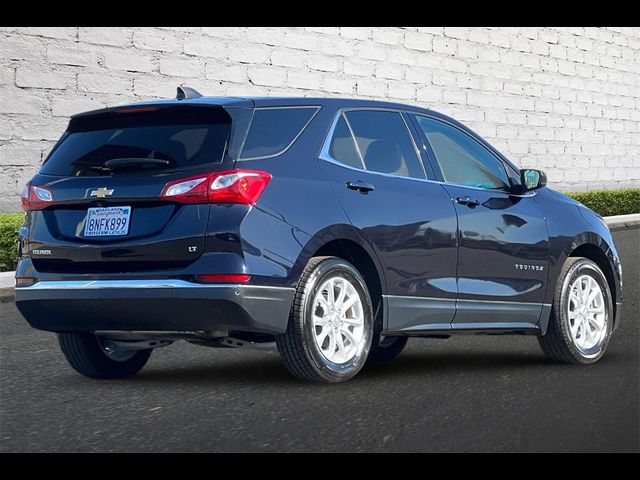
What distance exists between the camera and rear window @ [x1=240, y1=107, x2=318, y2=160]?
707 centimetres

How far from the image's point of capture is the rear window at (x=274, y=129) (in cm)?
707

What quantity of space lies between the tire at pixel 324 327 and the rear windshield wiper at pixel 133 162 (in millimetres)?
1040

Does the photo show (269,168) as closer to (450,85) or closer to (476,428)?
(476,428)

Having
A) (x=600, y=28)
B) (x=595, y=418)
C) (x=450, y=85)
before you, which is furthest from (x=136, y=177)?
(x=600, y=28)

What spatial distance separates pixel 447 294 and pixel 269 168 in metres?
1.71

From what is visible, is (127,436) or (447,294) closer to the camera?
(127,436)

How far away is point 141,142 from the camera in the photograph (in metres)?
7.23

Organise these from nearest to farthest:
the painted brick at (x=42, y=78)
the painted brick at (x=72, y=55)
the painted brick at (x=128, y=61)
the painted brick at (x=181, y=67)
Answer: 1. the painted brick at (x=42, y=78)
2. the painted brick at (x=72, y=55)
3. the painted brick at (x=128, y=61)
4. the painted brick at (x=181, y=67)

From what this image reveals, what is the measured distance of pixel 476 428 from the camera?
20.1 ft

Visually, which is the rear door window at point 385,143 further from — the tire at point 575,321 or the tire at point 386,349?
the tire at point 575,321

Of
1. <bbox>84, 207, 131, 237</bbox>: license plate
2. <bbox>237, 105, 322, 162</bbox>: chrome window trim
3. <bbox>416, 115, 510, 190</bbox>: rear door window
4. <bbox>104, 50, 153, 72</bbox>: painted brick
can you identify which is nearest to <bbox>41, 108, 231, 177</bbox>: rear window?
<bbox>237, 105, 322, 162</bbox>: chrome window trim

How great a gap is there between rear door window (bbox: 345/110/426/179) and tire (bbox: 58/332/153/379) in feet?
6.83

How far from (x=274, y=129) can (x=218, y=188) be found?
67 cm

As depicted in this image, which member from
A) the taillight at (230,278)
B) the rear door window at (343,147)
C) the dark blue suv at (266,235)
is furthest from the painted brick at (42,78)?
the taillight at (230,278)
